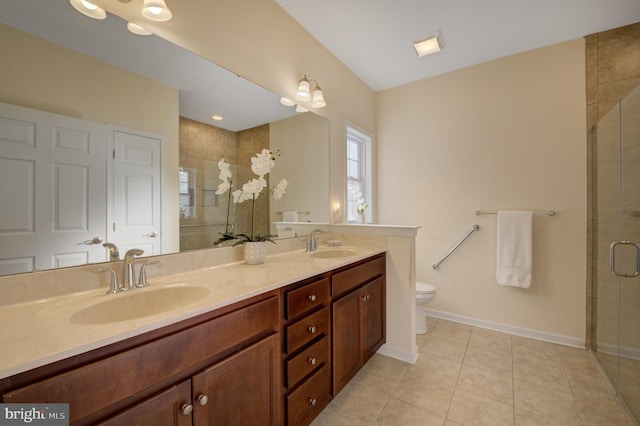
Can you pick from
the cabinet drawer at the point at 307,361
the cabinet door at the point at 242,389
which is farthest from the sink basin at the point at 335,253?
the cabinet door at the point at 242,389

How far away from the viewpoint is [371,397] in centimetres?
167

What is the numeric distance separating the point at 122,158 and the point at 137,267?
0.48 m

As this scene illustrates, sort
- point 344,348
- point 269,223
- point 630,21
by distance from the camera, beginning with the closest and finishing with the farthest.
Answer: point 344,348 → point 269,223 → point 630,21

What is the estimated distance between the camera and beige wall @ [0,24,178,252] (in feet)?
2.94

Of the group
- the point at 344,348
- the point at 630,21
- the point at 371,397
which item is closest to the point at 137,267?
the point at 344,348

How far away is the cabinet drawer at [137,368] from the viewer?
60cm

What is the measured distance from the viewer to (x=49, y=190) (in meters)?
0.96

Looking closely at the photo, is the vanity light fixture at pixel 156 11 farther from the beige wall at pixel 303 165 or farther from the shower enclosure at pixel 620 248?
the shower enclosure at pixel 620 248

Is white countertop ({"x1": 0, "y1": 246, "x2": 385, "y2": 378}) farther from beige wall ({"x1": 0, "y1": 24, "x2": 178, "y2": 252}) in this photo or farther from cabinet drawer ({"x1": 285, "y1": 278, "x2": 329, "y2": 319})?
beige wall ({"x1": 0, "y1": 24, "x2": 178, "y2": 252})

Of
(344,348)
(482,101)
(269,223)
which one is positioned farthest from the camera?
(482,101)

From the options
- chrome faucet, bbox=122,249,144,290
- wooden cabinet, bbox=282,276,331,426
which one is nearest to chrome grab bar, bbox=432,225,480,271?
wooden cabinet, bbox=282,276,331,426

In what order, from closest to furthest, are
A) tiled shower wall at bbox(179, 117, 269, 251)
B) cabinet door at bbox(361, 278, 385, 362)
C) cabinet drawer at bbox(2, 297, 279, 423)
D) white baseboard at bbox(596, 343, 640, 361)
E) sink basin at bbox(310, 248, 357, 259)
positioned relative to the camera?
cabinet drawer at bbox(2, 297, 279, 423) < tiled shower wall at bbox(179, 117, 269, 251) < white baseboard at bbox(596, 343, 640, 361) < cabinet door at bbox(361, 278, 385, 362) < sink basin at bbox(310, 248, 357, 259)

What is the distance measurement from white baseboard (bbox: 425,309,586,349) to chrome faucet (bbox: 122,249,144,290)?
282 centimetres

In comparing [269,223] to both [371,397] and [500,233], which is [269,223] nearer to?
[371,397]
